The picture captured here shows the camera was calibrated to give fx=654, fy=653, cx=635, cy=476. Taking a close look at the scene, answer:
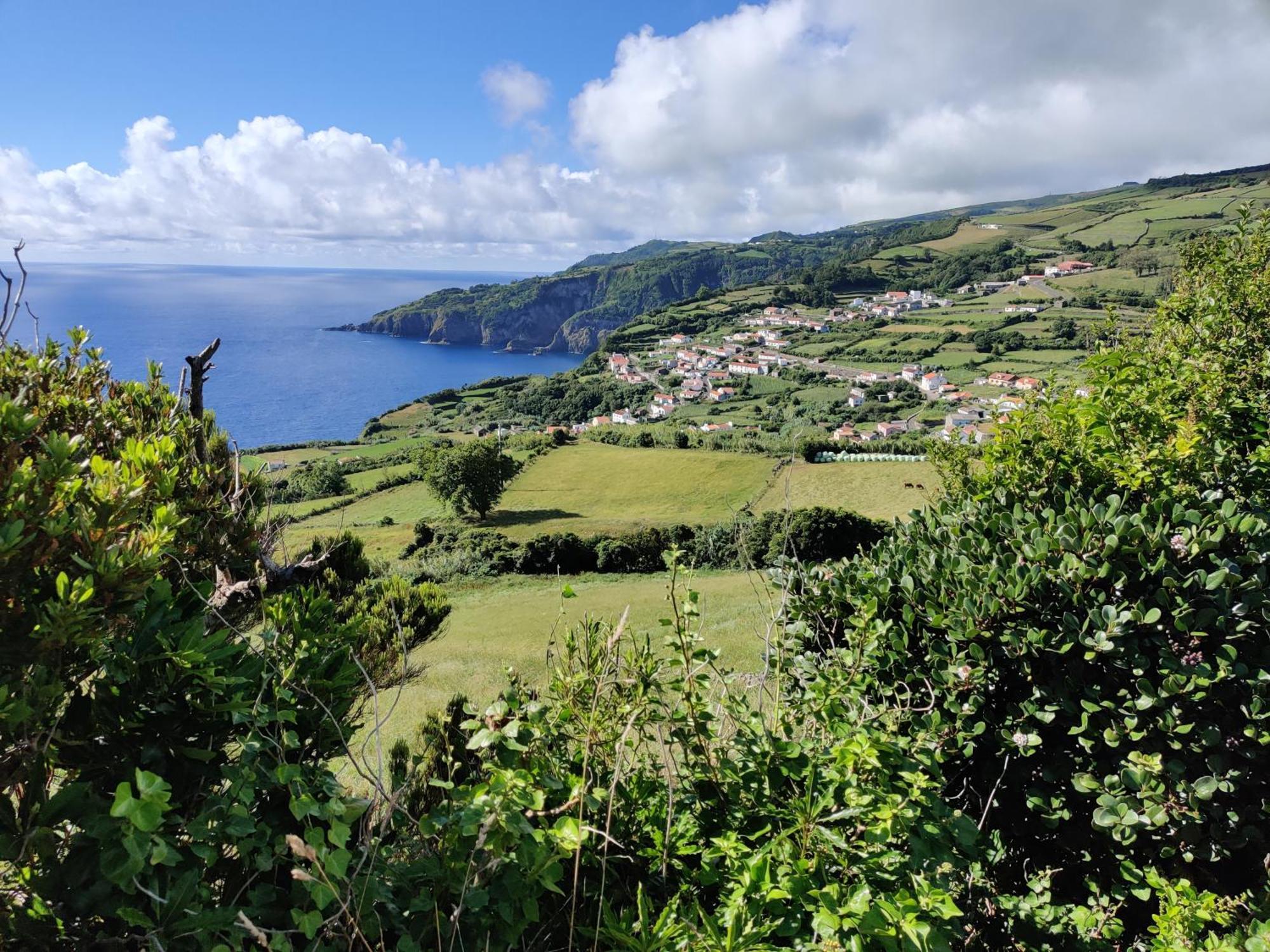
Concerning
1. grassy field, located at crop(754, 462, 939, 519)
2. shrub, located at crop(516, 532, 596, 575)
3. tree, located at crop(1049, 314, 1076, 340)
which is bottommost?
shrub, located at crop(516, 532, 596, 575)

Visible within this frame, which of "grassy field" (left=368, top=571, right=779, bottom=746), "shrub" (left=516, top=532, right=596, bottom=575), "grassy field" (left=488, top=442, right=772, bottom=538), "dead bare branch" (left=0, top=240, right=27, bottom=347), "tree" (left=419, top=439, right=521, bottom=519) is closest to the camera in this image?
"dead bare branch" (left=0, top=240, right=27, bottom=347)

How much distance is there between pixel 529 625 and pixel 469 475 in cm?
2448

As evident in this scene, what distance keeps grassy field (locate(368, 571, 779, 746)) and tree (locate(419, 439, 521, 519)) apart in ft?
43.8

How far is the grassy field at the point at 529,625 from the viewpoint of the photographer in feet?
28.9

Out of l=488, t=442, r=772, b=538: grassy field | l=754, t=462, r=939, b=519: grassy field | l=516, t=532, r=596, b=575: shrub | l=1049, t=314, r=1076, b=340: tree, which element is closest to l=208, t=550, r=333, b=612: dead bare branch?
l=516, t=532, r=596, b=575: shrub

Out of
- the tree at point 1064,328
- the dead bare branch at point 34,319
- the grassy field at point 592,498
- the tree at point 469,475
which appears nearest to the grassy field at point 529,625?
the dead bare branch at point 34,319

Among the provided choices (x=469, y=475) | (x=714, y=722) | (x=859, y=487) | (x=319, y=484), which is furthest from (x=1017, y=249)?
(x=714, y=722)

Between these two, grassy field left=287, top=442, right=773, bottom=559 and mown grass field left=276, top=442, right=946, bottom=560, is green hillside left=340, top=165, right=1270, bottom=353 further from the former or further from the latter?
grassy field left=287, top=442, right=773, bottom=559

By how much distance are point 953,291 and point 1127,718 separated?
14242cm

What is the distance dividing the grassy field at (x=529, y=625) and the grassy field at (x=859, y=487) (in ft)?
40.8

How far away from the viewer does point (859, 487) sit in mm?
38344

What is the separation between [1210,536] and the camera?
8.40ft

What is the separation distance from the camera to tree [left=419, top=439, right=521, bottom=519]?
1569 inches

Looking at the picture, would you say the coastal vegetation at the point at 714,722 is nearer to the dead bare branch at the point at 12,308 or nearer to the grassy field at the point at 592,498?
the dead bare branch at the point at 12,308
